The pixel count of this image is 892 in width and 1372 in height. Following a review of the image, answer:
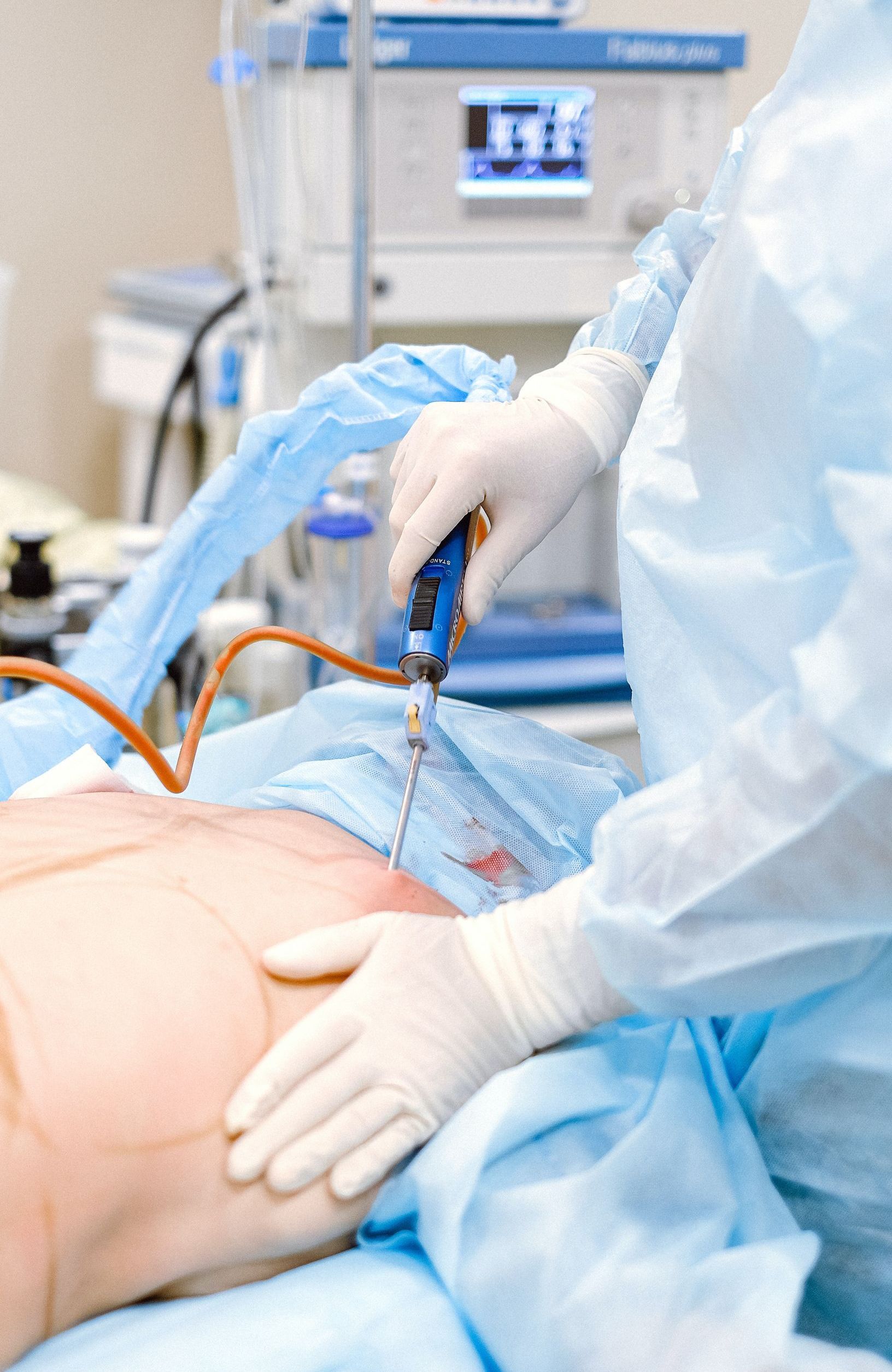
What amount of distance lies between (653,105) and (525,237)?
0.22m

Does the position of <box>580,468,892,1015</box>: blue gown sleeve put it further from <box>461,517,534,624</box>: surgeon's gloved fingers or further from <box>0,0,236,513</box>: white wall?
<box>0,0,236,513</box>: white wall

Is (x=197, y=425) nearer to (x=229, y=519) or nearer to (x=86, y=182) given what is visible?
(x=86, y=182)

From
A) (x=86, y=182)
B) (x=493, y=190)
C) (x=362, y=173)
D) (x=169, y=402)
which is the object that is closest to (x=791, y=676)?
(x=362, y=173)

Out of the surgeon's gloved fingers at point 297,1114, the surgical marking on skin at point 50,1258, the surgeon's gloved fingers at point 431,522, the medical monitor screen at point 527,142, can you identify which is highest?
the medical monitor screen at point 527,142

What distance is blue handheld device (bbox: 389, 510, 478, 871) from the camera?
774 mm

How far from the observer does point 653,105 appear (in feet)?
4.89

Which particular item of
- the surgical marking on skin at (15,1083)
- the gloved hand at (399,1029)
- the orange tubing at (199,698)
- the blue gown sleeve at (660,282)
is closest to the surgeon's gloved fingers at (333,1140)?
the gloved hand at (399,1029)

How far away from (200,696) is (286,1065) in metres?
0.38

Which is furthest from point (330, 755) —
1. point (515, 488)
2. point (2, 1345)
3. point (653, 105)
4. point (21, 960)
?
point (653, 105)

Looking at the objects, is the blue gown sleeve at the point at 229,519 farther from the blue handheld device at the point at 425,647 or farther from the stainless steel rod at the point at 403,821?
the stainless steel rod at the point at 403,821

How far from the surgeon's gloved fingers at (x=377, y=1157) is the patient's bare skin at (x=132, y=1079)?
0.02 meters

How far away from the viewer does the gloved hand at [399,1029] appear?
0.58 metres

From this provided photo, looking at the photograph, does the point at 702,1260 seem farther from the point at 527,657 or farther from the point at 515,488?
the point at 527,657

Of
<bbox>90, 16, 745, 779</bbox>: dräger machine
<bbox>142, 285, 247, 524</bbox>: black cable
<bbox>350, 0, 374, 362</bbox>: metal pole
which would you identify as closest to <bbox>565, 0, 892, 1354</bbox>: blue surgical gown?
<bbox>350, 0, 374, 362</bbox>: metal pole
